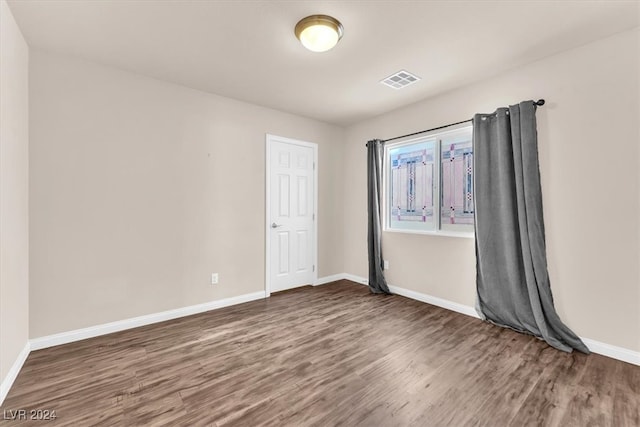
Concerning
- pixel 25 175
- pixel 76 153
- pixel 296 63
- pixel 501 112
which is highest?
pixel 296 63

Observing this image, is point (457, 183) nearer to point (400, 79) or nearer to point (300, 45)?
point (400, 79)

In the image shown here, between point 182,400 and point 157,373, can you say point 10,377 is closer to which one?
point 157,373

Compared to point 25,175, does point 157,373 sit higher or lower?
lower

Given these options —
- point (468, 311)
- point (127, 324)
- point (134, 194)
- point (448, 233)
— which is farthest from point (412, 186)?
point (127, 324)

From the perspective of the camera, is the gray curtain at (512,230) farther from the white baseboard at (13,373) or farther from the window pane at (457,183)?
the white baseboard at (13,373)

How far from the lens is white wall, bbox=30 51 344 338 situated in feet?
8.23

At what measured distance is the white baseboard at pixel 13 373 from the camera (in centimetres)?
181

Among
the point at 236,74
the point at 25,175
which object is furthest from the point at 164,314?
the point at 236,74

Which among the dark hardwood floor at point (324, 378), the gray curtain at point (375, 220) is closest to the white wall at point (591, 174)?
the dark hardwood floor at point (324, 378)

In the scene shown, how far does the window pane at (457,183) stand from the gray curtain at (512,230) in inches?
Result: 12.0

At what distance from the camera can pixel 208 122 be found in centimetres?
339

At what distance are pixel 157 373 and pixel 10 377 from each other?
94 cm

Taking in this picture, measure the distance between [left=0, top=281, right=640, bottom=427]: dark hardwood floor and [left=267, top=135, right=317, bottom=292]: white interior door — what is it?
1.21m

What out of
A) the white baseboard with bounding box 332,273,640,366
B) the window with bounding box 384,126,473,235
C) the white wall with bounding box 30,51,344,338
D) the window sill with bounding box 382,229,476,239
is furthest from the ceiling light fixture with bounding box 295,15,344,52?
the white baseboard with bounding box 332,273,640,366
